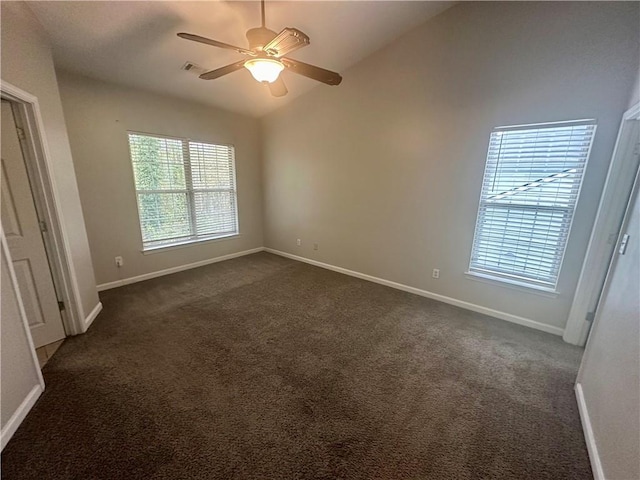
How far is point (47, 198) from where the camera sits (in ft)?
7.20

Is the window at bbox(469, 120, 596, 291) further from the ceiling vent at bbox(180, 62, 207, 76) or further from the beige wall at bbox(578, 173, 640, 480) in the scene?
the ceiling vent at bbox(180, 62, 207, 76)

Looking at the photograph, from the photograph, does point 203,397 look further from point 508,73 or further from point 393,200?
point 508,73

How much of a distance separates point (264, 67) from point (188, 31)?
126 cm

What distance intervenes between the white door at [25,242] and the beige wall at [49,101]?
0.18 meters

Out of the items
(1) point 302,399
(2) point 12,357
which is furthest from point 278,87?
(2) point 12,357

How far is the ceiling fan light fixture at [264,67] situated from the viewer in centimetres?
197

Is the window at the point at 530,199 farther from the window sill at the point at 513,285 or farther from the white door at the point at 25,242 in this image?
the white door at the point at 25,242

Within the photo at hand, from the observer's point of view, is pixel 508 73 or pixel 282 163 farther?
pixel 282 163

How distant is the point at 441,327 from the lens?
2762mm

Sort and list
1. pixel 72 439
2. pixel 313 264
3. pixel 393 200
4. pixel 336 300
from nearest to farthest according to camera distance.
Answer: pixel 72 439 → pixel 336 300 → pixel 393 200 → pixel 313 264

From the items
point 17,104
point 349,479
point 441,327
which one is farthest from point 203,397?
point 17,104

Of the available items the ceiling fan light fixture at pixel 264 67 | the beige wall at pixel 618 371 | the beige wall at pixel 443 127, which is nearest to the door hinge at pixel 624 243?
the beige wall at pixel 618 371

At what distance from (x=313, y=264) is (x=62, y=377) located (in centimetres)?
330

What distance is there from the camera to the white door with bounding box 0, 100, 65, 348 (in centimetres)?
198
